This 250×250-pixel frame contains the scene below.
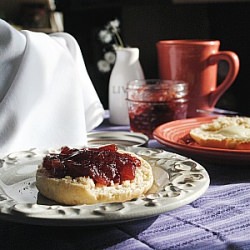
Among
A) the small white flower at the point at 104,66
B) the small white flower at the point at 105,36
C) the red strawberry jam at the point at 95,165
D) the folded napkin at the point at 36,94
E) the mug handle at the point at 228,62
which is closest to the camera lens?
the red strawberry jam at the point at 95,165

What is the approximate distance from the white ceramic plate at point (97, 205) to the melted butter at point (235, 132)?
173 mm

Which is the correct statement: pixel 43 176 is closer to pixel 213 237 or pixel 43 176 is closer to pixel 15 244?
pixel 15 244

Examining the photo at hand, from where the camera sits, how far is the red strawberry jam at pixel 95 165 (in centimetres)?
76

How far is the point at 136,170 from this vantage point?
2.64 ft

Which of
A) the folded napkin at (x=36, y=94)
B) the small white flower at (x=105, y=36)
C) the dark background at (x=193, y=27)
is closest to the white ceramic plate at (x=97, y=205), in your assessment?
the folded napkin at (x=36, y=94)

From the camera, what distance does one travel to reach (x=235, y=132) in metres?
1.06

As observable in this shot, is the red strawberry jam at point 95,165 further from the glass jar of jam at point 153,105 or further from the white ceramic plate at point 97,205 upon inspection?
the glass jar of jam at point 153,105

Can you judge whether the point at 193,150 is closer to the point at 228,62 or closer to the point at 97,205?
the point at 97,205

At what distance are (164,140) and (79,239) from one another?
43 centimetres

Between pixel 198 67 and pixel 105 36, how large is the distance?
1226 millimetres

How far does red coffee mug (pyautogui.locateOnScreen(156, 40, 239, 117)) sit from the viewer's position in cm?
142

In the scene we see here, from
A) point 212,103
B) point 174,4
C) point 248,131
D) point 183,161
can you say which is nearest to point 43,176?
point 183,161

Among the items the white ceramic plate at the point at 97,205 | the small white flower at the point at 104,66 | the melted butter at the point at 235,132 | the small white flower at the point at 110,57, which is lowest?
the small white flower at the point at 104,66

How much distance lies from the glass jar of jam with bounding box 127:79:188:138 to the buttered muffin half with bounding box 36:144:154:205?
0.45m
